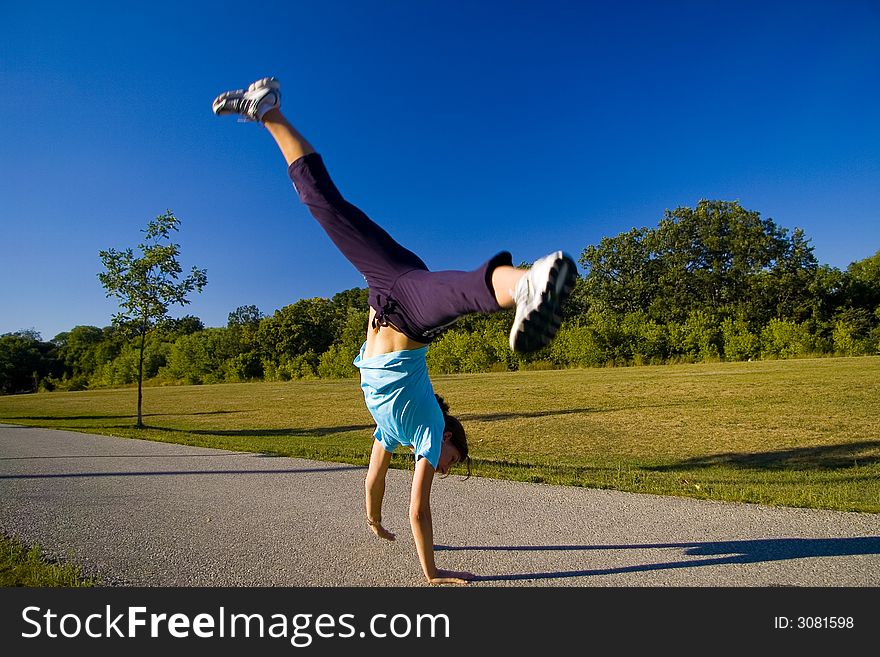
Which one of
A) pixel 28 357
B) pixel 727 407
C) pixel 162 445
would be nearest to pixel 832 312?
pixel 727 407

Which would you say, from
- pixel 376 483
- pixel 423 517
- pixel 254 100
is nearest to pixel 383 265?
pixel 254 100

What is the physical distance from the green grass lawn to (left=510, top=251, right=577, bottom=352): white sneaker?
13.7 ft

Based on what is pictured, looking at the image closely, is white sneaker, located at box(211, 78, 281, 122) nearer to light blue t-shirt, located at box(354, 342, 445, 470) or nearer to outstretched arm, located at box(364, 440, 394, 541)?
light blue t-shirt, located at box(354, 342, 445, 470)

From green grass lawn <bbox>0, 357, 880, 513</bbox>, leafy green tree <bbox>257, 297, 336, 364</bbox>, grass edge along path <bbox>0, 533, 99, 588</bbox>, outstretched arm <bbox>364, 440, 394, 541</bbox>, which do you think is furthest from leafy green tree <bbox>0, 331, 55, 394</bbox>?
outstretched arm <bbox>364, 440, 394, 541</bbox>

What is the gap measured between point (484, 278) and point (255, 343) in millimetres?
66379

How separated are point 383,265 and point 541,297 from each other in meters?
0.98

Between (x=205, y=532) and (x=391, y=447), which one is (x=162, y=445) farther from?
(x=391, y=447)

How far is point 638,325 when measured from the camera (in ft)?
139

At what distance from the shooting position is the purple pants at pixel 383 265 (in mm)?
2487

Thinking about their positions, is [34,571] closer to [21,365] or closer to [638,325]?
[638,325]

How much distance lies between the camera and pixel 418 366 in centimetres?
312

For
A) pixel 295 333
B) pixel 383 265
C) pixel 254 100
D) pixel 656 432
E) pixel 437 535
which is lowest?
pixel 656 432

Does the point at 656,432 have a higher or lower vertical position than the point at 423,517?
lower

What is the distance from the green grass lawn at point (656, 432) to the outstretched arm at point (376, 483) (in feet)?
9.65
